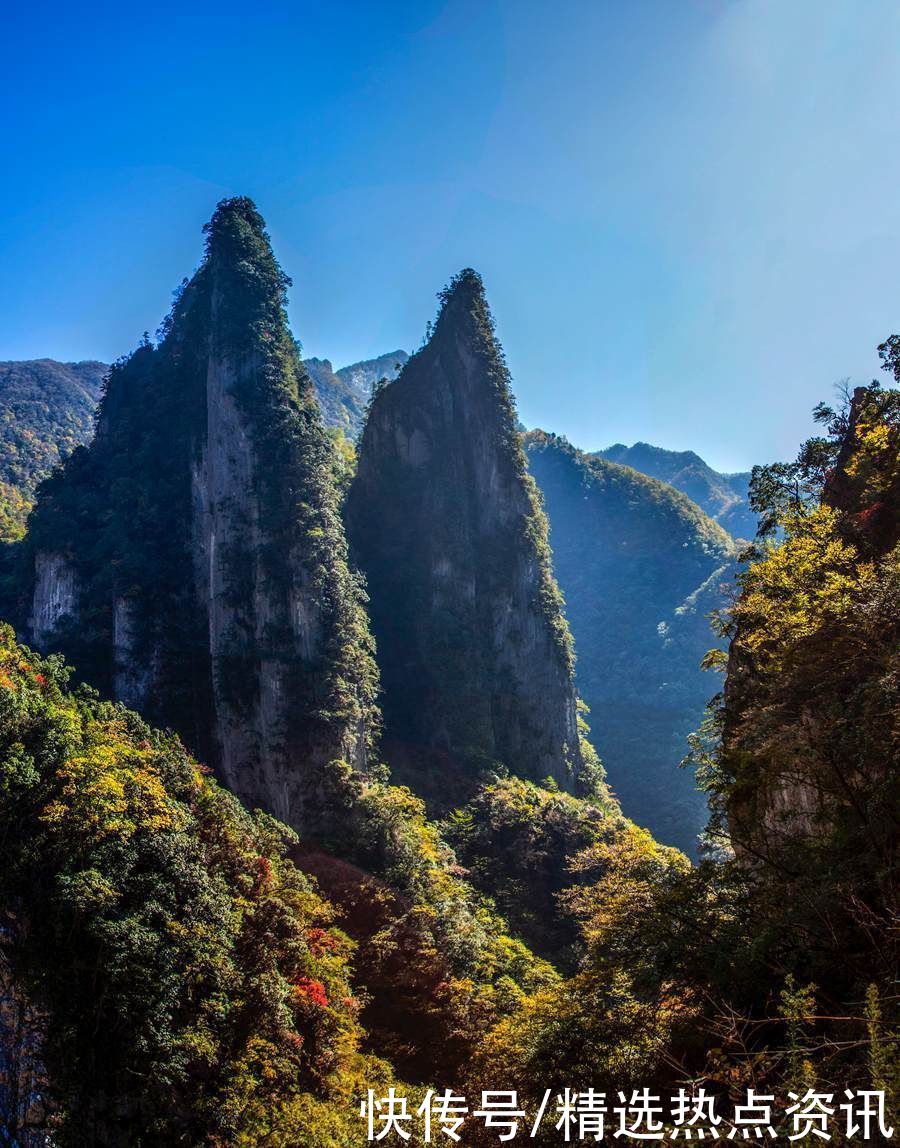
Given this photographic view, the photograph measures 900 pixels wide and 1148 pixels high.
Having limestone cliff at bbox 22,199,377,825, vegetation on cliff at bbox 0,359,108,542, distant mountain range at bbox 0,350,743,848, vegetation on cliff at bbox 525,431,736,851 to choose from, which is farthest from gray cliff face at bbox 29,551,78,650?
vegetation on cliff at bbox 525,431,736,851

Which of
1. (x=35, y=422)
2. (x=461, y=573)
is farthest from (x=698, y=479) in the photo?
(x=35, y=422)

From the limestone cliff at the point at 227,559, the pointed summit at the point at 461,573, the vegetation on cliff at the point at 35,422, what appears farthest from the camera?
the vegetation on cliff at the point at 35,422

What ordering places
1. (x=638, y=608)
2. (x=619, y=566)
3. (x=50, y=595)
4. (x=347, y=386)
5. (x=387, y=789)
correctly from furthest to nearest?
(x=347, y=386) → (x=619, y=566) → (x=638, y=608) → (x=50, y=595) → (x=387, y=789)

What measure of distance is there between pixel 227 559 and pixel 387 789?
16368 millimetres

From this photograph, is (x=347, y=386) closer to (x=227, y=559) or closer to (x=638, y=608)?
(x=638, y=608)

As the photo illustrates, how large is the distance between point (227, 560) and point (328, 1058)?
94.6 feet

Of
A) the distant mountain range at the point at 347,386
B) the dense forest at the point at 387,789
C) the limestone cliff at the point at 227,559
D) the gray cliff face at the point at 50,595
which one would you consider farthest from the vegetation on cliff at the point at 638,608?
the gray cliff face at the point at 50,595

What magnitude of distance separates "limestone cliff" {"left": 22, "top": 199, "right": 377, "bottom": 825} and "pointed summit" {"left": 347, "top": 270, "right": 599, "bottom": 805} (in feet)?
25.1

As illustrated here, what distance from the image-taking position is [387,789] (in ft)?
111

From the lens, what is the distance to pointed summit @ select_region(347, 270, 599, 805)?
48.0 m

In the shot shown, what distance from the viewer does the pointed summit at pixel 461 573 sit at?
157 feet

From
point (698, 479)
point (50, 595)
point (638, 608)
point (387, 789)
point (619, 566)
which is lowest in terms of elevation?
point (387, 789)

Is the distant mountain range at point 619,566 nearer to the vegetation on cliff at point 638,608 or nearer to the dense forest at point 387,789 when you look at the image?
the vegetation on cliff at point 638,608

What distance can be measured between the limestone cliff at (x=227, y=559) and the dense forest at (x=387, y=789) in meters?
0.24
